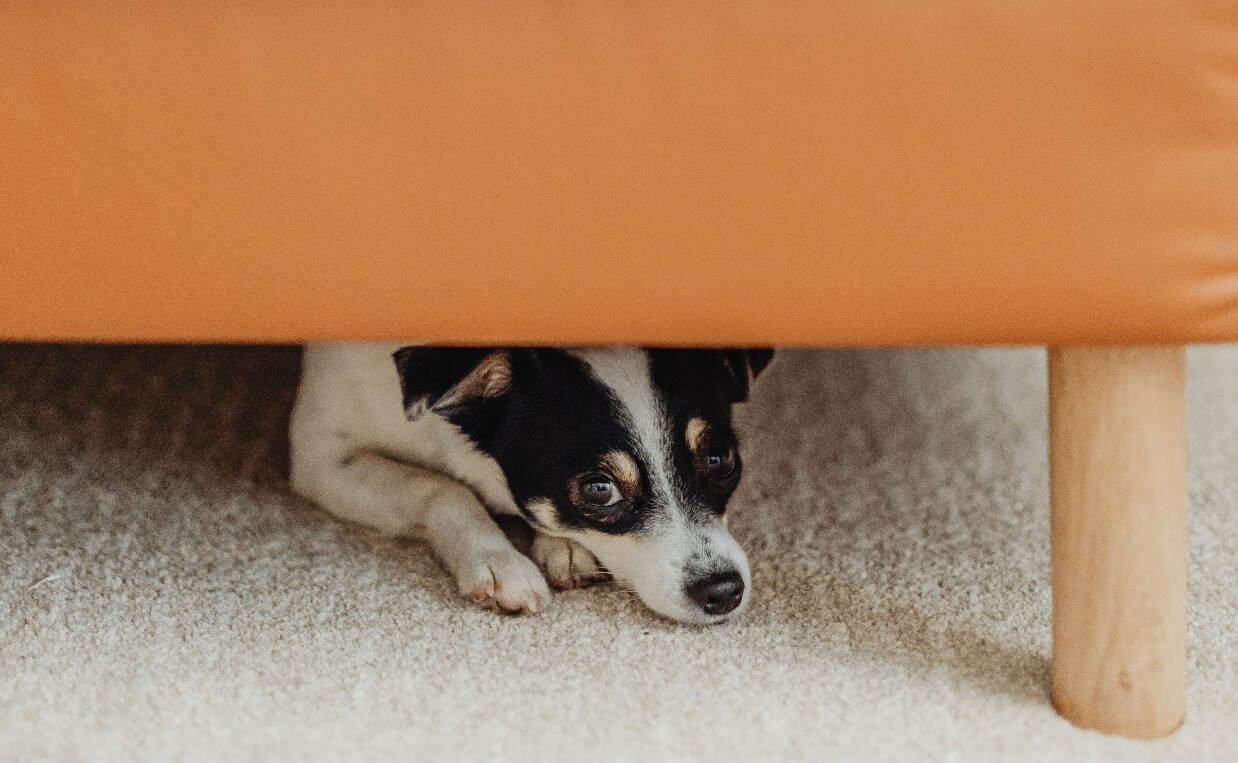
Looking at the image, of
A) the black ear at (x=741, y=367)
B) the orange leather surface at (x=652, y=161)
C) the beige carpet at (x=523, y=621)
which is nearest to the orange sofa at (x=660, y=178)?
the orange leather surface at (x=652, y=161)

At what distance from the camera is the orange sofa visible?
2.66ft

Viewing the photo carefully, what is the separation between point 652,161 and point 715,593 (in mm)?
497

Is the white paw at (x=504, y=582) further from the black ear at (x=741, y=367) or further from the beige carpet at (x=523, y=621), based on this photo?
the black ear at (x=741, y=367)

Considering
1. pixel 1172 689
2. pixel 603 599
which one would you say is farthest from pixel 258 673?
pixel 1172 689

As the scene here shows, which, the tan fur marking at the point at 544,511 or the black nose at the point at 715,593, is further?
the tan fur marking at the point at 544,511

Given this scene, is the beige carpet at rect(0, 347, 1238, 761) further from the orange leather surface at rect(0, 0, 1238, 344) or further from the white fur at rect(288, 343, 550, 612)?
the orange leather surface at rect(0, 0, 1238, 344)

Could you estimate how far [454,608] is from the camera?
3.90 feet

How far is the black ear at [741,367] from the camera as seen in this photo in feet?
4.56

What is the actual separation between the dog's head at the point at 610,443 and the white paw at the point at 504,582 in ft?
0.28

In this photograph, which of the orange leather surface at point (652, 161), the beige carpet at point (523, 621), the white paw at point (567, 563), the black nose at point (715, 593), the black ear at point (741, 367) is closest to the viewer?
the orange leather surface at point (652, 161)

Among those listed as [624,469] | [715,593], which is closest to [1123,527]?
[715,593]

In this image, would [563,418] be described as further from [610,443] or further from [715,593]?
[715,593]

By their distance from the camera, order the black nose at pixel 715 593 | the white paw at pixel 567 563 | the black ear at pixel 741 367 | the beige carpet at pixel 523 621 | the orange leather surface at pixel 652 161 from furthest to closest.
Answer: the black ear at pixel 741 367, the white paw at pixel 567 563, the black nose at pixel 715 593, the beige carpet at pixel 523 621, the orange leather surface at pixel 652 161

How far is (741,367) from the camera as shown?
1404 mm
